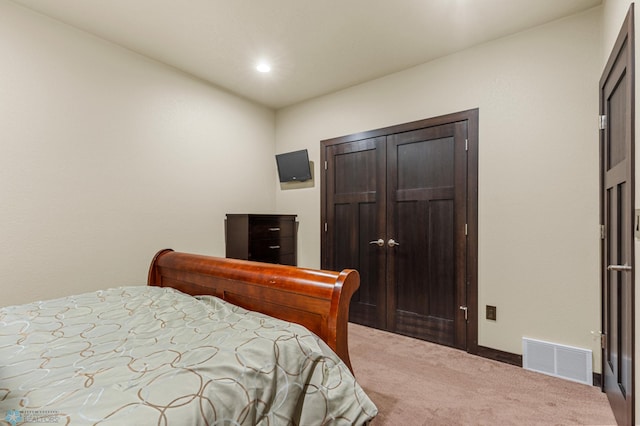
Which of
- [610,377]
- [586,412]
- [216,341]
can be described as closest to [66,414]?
[216,341]

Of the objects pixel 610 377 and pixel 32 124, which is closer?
pixel 610 377

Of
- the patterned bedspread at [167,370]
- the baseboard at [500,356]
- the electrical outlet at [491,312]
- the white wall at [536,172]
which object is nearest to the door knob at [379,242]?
the white wall at [536,172]

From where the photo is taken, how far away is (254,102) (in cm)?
388

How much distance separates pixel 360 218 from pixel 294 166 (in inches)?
44.5

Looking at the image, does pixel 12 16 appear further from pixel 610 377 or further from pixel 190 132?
pixel 610 377

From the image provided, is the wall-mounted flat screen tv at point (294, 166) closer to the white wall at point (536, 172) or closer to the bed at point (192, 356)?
the white wall at point (536, 172)

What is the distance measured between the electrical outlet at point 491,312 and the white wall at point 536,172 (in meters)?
0.04

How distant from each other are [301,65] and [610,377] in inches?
131

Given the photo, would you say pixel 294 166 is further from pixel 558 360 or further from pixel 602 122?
pixel 558 360

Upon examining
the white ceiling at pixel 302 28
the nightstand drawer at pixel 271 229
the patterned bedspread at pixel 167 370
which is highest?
the white ceiling at pixel 302 28

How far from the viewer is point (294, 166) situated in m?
3.84

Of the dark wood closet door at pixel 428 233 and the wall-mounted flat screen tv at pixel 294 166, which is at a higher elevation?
the wall-mounted flat screen tv at pixel 294 166

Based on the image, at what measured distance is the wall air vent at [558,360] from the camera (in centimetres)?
212

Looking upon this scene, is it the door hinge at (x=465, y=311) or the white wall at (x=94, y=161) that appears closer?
the white wall at (x=94, y=161)
